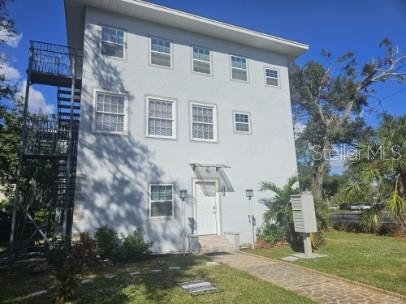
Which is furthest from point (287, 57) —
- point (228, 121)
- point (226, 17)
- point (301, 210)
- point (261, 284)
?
point (261, 284)

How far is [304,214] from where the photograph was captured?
1042cm

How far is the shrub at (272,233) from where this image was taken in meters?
13.3

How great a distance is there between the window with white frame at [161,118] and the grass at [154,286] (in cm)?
548

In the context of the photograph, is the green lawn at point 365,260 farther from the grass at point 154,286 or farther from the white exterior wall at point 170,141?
the white exterior wall at point 170,141

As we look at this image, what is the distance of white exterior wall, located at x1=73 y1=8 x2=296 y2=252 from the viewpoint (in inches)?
445

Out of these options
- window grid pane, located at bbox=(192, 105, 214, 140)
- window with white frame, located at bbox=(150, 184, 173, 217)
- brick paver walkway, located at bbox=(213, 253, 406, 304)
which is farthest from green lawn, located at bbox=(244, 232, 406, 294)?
window grid pane, located at bbox=(192, 105, 214, 140)

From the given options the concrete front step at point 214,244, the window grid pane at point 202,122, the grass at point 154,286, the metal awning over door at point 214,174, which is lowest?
the grass at point 154,286

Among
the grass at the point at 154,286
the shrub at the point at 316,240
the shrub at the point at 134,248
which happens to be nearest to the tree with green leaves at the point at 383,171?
the shrub at the point at 316,240

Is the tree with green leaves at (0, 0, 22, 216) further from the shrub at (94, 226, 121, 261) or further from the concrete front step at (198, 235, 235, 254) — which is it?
the concrete front step at (198, 235, 235, 254)

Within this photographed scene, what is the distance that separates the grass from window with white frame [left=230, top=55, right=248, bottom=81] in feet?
30.9

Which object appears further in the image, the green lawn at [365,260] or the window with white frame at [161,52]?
the window with white frame at [161,52]

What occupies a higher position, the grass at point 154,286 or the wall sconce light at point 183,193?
the wall sconce light at point 183,193

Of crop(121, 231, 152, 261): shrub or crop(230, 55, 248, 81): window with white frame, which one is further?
crop(230, 55, 248, 81): window with white frame

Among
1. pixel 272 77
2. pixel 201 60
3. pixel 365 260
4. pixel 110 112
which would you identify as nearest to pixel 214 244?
pixel 365 260
